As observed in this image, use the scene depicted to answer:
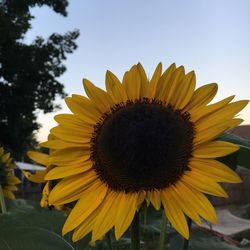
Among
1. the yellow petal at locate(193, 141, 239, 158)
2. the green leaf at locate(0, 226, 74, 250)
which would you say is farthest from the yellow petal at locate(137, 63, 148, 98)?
the green leaf at locate(0, 226, 74, 250)

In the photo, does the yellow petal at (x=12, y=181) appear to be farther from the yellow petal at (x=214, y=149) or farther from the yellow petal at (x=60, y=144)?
the yellow petal at (x=214, y=149)

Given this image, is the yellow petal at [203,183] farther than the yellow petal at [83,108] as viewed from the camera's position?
No

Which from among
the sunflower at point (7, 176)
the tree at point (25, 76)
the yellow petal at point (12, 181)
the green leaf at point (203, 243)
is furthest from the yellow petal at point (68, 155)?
the tree at point (25, 76)

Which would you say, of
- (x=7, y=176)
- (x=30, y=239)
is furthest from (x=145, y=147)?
(x=7, y=176)

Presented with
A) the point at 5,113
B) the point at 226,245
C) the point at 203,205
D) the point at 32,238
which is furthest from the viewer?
the point at 5,113

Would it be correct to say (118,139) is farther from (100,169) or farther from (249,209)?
(249,209)

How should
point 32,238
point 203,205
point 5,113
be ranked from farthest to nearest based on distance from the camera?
point 5,113 → point 32,238 → point 203,205

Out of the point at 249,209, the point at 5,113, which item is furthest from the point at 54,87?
the point at 249,209
